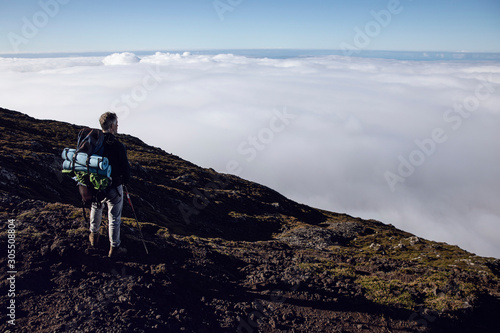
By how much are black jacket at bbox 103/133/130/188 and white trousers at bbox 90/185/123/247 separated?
1.27 ft

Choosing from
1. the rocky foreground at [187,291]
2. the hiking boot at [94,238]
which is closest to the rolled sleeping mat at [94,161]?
the hiking boot at [94,238]

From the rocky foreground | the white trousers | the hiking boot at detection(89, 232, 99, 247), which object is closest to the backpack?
the white trousers

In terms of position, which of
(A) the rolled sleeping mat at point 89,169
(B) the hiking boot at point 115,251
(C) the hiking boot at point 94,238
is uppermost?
(A) the rolled sleeping mat at point 89,169

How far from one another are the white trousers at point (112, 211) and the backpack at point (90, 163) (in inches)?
13.6

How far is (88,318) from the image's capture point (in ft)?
25.5

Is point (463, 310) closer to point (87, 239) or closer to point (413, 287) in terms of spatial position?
point (413, 287)

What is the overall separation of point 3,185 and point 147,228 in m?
11.3

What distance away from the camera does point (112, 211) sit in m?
8.96

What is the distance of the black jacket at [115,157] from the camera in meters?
8.53

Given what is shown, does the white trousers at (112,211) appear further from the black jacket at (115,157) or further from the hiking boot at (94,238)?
the black jacket at (115,157)

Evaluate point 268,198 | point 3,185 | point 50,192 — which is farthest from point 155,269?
point 268,198

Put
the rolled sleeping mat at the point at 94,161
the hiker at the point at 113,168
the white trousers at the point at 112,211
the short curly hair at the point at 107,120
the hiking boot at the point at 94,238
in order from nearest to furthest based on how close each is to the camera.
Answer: the rolled sleeping mat at the point at 94,161
the short curly hair at the point at 107,120
the hiker at the point at 113,168
the white trousers at the point at 112,211
the hiking boot at the point at 94,238

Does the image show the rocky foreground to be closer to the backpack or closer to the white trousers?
the white trousers

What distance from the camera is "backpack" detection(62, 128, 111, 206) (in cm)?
813
